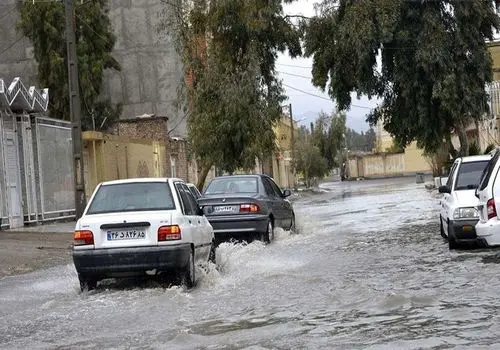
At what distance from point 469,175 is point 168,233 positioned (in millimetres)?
7183

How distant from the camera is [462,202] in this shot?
13.8 meters

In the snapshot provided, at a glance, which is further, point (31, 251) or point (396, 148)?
point (396, 148)

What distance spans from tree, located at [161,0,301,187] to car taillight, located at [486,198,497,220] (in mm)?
18661

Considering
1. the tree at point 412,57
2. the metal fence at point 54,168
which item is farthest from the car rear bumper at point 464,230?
the metal fence at point 54,168

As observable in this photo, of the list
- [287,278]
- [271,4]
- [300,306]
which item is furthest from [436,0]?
[300,306]

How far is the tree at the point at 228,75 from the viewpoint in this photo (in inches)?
1163

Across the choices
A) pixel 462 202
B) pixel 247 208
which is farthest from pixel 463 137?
pixel 462 202

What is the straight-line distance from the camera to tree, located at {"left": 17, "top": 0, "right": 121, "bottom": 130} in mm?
39281

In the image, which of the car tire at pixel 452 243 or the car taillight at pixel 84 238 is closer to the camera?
the car taillight at pixel 84 238

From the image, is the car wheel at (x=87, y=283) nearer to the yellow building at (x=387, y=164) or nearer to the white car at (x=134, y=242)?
the white car at (x=134, y=242)

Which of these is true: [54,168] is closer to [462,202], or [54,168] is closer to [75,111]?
[75,111]

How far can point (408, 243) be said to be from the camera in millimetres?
16359

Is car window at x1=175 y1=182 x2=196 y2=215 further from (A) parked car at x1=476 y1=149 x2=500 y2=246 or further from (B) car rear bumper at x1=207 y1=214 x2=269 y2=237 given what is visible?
(B) car rear bumper at x1=207 y1=214 x2=269 y2=237

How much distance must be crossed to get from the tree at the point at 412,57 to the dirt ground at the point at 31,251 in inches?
395
